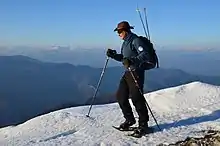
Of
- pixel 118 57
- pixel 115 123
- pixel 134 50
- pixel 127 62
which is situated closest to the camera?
pixel 127 62

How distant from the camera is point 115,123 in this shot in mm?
11234

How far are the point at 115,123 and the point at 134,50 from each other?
245 centimetres

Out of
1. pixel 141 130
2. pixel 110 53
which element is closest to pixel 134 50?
pixel 110 53

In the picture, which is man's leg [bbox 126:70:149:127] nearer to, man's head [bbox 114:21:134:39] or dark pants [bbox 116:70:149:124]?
dark pants [bbox 116:70:149:124]

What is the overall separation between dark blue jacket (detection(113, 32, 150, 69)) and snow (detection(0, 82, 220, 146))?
1710 millimetres

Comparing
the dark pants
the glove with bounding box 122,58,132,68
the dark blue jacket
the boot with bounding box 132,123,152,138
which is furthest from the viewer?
the dark pants

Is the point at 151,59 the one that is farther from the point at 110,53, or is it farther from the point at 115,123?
the point at 115,123

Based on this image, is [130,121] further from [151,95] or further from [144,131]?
[151,95]

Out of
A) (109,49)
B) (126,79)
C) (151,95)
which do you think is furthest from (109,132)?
(151,95)

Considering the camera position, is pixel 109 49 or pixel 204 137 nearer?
pixel 204 137

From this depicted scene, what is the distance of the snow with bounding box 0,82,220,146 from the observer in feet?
31.3

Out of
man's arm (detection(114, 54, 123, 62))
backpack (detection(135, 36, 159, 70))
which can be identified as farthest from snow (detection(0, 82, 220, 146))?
man's arm (detection(114, 54, 123, 62))

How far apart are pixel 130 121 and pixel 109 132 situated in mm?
563

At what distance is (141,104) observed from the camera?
31.8 feet
